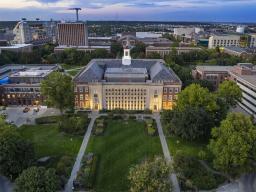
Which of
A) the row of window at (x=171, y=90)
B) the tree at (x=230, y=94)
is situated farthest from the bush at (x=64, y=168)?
the tree at (x=230, y=94)

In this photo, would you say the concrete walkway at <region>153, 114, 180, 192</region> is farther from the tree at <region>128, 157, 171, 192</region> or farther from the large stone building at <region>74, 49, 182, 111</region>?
the tree at <region>128, 157, 171, 192</region>

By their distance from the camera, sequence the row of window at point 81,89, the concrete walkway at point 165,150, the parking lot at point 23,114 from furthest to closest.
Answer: the row of window at point 81,89
the parking lot at point 23,114
the concrete walkway at point 165,150

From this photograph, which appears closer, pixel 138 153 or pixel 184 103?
pixel 138 153

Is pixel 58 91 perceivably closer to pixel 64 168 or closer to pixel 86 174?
pixel 64 168

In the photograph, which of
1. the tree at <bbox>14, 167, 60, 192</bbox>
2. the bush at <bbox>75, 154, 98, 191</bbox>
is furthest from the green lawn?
the tree at <bbox>14, 167, 60, 192</bbox>

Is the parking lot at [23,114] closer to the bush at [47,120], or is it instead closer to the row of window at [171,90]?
the bush at [47,120]

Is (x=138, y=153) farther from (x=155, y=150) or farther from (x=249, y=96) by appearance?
(x=249, y=96)

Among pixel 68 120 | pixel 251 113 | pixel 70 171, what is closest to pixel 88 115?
pixel 68 120
